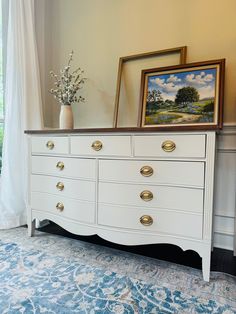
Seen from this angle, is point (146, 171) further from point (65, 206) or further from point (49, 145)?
point (49, 145)

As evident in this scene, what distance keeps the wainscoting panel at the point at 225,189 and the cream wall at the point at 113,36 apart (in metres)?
0.16

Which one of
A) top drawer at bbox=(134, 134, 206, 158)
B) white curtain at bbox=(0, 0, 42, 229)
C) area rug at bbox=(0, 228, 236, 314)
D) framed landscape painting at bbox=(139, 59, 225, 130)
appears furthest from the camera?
white curtain at bbox=(0, 0, 42, 229)

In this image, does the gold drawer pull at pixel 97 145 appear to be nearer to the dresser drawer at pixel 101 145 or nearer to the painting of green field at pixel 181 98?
the dresser drawer at pixel 101 145

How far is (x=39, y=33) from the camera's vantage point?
2189 millimetres

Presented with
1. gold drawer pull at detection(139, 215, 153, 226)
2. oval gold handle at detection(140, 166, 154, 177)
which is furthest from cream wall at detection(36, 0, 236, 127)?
gold drawer pull at detection(139, 215, 153, 226)

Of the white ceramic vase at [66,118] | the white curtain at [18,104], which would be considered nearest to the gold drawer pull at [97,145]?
the white ceramic vase at [66,118]

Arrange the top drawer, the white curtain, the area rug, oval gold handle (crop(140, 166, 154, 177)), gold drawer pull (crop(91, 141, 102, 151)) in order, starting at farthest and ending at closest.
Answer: the white curtain, gold drawer pull (crop(91, 141, 102, 151)), oval gold handle (crop(140, 166, 154, 177)), the top drawer, the area rug

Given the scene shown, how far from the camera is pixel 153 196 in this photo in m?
1.33

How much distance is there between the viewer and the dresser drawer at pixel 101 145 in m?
1.37

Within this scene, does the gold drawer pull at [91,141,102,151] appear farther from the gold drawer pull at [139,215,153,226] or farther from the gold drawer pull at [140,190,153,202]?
the gold drawer pull at [139,215,153,226]

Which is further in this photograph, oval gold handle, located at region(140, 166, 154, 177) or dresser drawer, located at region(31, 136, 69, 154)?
dresser drawer, located at region(31, 136, 69, 154)

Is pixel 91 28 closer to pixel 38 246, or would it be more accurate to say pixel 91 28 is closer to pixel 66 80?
pixel 66 80

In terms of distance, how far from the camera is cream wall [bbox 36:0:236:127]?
161 cm

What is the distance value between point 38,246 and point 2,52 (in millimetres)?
1763
